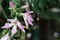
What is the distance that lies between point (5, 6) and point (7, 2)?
A: 19mm

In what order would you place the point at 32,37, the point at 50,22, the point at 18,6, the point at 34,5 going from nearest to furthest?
the point at 18,6, the point at 34,5, the point at 32,37, the point at 50,22

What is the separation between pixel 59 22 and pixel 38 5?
179cm

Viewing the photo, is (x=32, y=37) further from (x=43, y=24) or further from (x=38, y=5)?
(x=38, y=5)

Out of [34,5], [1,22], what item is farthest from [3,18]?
[34,5]

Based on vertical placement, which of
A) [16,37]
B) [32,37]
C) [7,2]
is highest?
[7,2]

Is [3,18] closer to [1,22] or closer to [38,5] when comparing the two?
[1,22]

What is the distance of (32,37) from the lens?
2.27 meters

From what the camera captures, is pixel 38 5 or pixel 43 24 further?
pixel 43 24

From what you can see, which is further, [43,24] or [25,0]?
[43,24]

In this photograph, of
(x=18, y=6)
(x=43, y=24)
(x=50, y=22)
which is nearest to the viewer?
(x=18, y=6)

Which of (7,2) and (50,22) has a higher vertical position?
(7,2)

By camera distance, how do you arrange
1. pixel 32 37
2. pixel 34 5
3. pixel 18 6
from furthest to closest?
pixel 32 37
pixel 34 5
pixel 18 6

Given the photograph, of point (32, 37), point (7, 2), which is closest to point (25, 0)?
point (7, 2)

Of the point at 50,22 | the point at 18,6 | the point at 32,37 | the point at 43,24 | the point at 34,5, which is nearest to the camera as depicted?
the point at 18,6
